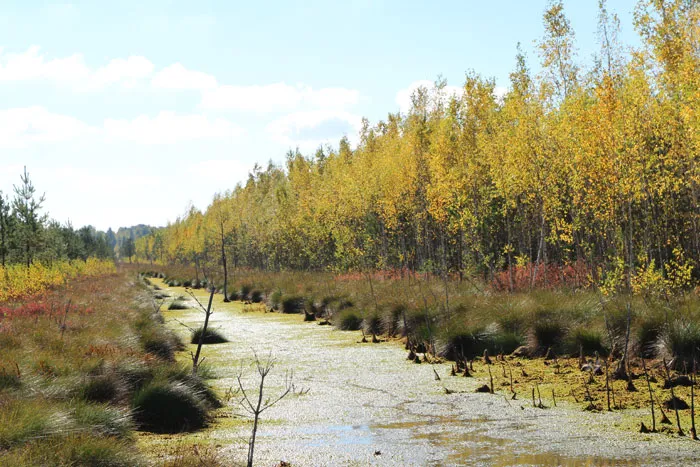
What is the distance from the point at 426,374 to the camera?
43.2 ft

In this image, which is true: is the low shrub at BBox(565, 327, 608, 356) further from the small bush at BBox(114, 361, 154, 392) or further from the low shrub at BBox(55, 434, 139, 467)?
the low shrub at BBox(55, 434, 139, 467)

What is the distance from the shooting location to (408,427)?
9180 millimetres

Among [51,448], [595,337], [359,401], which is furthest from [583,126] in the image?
[51,448]

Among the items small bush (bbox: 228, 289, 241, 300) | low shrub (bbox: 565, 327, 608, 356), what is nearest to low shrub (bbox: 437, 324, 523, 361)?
low shrub (bbox: 565, 327, 608, 356)

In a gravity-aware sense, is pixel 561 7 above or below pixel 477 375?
above

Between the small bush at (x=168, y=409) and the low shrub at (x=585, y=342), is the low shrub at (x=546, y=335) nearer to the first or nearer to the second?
the low shrub at (x=585, y=342)

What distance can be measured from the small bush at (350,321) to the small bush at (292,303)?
7.42 meters

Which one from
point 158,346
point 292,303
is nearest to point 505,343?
point 158,346

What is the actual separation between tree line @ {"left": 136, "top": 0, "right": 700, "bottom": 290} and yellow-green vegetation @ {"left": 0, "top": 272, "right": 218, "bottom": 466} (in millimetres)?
10481

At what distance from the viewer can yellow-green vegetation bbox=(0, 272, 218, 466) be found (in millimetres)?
6491

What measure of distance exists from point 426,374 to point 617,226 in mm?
9103

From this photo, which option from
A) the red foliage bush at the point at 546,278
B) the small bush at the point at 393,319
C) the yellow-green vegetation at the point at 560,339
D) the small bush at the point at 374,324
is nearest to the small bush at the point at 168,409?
the yellow-green vegetation at the point at 560,339

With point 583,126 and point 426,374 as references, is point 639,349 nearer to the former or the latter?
point 426,374

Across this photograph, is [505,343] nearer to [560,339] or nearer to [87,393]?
[560,339]
